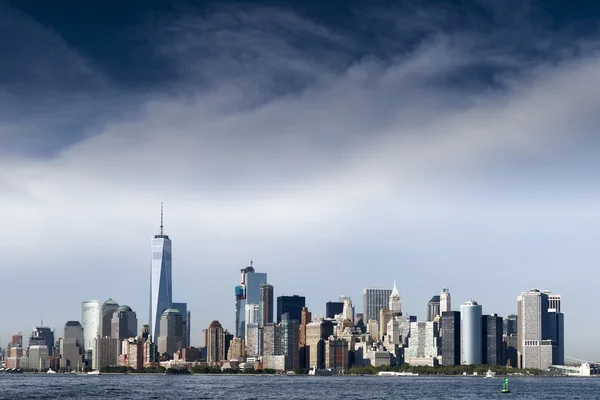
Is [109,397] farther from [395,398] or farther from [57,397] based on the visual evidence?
[395,398]

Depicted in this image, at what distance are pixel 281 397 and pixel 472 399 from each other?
29.0 metres

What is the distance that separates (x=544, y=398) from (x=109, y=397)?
68.9 meters

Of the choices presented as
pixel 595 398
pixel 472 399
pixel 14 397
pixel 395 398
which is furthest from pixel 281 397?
pixel 595 398

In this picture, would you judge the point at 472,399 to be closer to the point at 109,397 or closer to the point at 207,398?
the point at 207,398

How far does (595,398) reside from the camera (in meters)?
164

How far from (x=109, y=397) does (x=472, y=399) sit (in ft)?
179

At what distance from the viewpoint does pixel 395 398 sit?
15238 cm

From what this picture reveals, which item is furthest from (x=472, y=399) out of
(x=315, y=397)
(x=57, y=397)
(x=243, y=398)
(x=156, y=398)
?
(x=57, y=397)

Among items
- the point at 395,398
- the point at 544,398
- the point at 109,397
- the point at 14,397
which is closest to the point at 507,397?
the point at 544,398

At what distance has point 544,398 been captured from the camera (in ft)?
537

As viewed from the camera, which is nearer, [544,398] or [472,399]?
A: [472,399]

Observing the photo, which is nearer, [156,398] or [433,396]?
[156,398]

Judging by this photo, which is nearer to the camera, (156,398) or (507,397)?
(156,398)

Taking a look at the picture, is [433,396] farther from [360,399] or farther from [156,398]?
[156,398]
